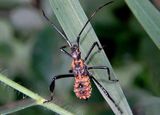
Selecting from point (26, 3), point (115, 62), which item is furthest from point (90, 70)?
point (26, 3)

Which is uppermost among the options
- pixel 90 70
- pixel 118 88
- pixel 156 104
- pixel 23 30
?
pixel 23 30

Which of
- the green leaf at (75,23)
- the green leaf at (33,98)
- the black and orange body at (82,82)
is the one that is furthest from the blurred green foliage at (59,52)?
the green leaf at (33,98)

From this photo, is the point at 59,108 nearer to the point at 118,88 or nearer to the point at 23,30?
the point at 118,88

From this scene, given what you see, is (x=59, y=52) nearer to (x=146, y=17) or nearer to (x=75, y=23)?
(x=75, y=23)

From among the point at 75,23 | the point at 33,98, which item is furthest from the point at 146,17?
the point at 33,98

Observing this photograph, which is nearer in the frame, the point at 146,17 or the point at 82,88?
the point at 146,17
